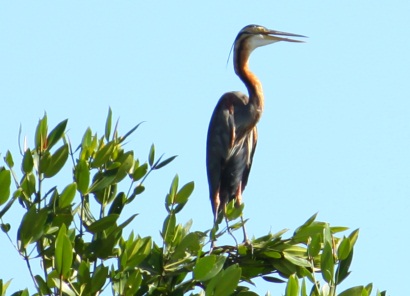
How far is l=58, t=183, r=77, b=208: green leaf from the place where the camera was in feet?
14.5

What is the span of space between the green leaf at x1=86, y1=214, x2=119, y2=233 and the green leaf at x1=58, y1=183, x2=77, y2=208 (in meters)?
0.18

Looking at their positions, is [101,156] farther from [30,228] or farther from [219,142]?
[219,142]

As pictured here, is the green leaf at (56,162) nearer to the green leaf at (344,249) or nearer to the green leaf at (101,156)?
the green leaf at (101,156)

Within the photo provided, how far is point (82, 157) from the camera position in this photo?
15.8ft

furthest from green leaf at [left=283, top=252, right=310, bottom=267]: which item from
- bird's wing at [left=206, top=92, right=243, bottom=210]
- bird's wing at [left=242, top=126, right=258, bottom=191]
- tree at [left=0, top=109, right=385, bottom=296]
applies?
bird's wing at [left=242, top=126, right=258, bottom=191]

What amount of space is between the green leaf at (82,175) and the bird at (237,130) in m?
3.78

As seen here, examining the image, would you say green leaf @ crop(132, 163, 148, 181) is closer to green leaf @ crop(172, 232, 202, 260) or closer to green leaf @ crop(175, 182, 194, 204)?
green leaf @ crop(175, 182, 194, 204)

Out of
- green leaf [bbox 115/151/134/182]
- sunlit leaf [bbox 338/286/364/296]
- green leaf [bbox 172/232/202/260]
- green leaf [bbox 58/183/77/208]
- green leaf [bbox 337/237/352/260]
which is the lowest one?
sunlit leaf [bbox 338/286/364/296]

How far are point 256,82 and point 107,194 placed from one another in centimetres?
433

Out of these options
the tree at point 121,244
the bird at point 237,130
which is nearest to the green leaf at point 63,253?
the tree at point 121,244

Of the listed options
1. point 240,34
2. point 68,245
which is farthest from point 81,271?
point 240,34

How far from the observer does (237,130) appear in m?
8.84

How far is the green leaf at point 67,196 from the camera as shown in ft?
14.5

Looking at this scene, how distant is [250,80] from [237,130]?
0.51m
